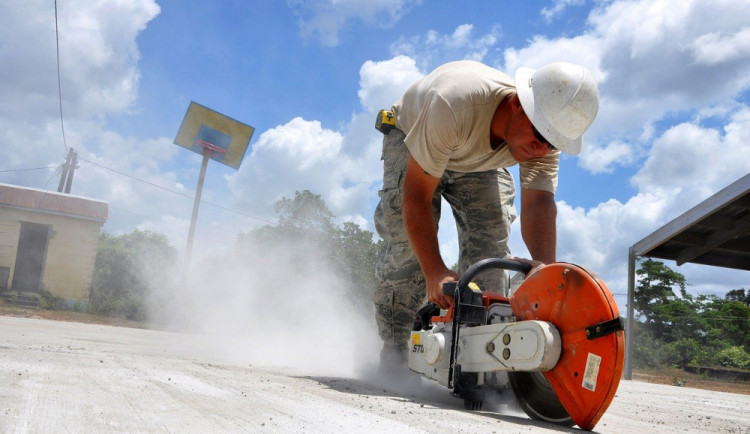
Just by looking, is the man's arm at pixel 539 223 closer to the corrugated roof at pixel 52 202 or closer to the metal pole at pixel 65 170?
the corrugated roof at pixel 52 202

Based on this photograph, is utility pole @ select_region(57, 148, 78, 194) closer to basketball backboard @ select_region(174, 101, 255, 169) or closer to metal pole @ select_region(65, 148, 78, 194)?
metal pole @ select_region(65, 148, 78, 194)

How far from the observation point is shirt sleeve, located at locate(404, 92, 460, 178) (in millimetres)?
2568

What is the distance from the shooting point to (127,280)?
23.1 m

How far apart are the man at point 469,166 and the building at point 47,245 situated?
19.3 metres

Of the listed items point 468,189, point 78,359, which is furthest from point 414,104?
point 78,359

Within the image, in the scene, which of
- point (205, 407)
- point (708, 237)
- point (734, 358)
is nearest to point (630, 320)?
point (708, 237)

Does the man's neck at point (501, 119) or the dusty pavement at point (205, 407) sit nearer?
the dusty pavement at point (205, 407)

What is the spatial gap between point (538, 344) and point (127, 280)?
940 inches

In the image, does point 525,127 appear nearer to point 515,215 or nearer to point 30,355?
point 515,215

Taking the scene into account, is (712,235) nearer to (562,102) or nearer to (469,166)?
(469,166)

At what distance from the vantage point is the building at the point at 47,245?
19.5 m

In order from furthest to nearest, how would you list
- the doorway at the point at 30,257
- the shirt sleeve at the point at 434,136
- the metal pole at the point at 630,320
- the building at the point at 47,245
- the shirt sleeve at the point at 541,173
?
the doorway at the point at 30,257, the building at the point at 47,245, the metal pole at the point at 630,320, the shirt sleeve at the point at 541,173, the shirt sleeve at the point at 434,136

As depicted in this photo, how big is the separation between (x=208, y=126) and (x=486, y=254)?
53.1ft

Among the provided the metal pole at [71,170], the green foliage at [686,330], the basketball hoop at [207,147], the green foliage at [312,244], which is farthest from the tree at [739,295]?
the metal pole at [71,170]
